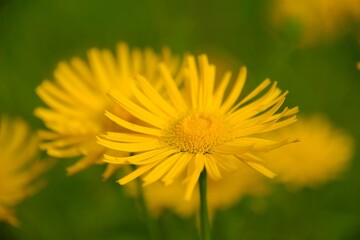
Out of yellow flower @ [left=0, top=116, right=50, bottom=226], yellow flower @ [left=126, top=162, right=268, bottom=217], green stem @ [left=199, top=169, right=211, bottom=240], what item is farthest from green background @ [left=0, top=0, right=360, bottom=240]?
green stem @ [left=199, top=169, right=211, bottom=240]

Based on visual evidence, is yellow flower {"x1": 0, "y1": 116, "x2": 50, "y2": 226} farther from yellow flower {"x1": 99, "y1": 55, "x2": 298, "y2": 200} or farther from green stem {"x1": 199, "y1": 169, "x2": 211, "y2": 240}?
green stem {"x1": 199, "y1": 169, "x2": 211, "y2": 240}

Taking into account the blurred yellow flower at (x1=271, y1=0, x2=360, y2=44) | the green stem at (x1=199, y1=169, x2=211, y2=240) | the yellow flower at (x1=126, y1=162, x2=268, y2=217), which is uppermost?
the blurred yellow flower at (x1=271, y1=0, x2=360, y2=44)

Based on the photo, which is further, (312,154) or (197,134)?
(312,154)

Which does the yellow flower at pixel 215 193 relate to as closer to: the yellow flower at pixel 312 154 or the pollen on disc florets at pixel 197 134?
the yellow flower at pixel 312 154

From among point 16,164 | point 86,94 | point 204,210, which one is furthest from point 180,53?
point 204,210

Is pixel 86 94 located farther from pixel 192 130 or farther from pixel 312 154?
pixel 312 154

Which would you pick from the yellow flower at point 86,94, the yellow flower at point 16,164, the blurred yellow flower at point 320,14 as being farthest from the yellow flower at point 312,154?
the yellow flower at point 16,164
